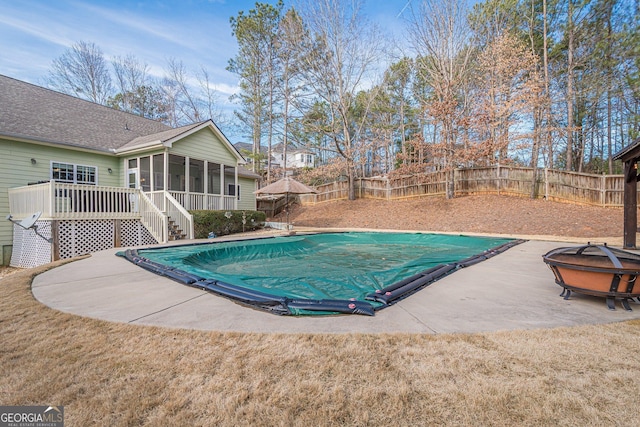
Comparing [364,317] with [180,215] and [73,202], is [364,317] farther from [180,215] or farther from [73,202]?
[73,202]

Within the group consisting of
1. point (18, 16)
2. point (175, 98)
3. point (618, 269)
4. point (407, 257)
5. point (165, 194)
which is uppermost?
point (175, 98)

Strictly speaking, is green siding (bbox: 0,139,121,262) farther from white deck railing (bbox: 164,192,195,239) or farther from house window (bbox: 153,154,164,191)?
white deck railing (bbox: 164,192,195,239)

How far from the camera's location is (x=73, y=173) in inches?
405

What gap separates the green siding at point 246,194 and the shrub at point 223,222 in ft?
11.4

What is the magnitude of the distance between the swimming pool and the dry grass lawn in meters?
0.85

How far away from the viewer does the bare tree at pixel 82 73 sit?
19672 mm

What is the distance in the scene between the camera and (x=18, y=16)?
1139 centimetres

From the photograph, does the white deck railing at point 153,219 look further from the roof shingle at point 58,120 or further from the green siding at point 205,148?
the roof shingle at point 58,120

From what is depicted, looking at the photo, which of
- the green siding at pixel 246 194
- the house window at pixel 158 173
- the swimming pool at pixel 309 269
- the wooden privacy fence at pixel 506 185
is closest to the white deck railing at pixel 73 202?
the swimming pool at pixel 309 269

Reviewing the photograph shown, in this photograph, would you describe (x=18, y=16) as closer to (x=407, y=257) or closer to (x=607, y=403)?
(x=407, y=257)

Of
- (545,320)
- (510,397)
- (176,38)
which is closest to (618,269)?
(545,320)

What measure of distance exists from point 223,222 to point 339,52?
12.6 m

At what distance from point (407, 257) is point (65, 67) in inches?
1057

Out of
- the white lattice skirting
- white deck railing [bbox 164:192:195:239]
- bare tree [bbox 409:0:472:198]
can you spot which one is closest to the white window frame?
the white lattice skirting
